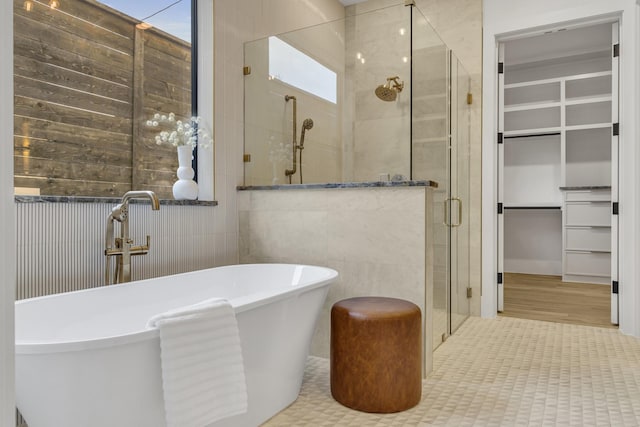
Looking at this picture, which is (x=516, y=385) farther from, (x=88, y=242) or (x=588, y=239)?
(x=588, y=239)

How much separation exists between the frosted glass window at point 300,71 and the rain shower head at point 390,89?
0.37 m

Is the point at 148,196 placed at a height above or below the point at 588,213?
above

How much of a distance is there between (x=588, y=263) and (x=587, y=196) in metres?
0.78

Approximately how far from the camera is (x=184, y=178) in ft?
8.68

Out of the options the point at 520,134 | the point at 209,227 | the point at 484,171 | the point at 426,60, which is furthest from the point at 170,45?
the point at 520,134

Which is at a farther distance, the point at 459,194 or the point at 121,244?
the point at 459,194

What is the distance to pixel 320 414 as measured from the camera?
1.97 meters

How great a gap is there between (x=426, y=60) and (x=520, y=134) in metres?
3.21

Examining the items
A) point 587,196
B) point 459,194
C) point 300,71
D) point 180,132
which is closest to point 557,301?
point 587,196

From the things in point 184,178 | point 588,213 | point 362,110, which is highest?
point 362,110

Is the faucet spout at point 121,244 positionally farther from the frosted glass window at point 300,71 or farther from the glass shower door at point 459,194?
the glass shower door at point 459,194

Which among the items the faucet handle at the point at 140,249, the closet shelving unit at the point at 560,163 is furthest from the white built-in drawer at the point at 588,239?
the faucet handle at the point at 140,249

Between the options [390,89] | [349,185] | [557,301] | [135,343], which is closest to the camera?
[135,343]

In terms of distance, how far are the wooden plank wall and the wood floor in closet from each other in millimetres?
3148
